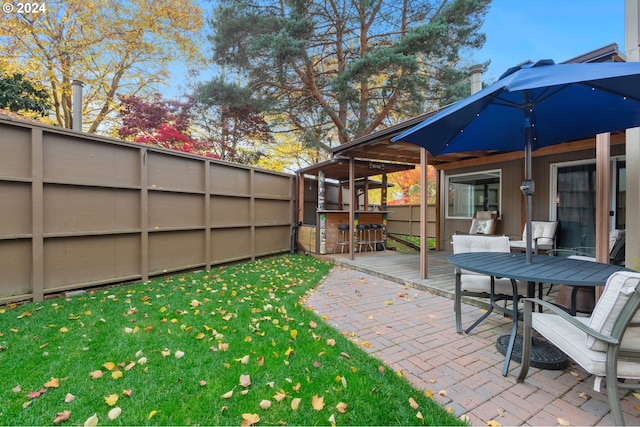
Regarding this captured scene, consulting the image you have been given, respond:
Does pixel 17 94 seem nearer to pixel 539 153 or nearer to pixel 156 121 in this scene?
pixel 156 121

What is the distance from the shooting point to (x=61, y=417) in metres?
1.63

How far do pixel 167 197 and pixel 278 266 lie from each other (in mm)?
2584

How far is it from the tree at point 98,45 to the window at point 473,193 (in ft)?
36.4

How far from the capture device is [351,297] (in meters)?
4.11

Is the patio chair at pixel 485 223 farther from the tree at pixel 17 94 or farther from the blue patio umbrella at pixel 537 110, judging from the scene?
the tree at pixel 17 94

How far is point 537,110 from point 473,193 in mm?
4947

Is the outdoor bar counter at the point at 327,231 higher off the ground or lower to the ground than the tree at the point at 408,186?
lower

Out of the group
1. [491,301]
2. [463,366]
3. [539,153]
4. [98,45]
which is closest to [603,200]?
[491,301]

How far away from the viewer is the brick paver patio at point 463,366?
1768mm

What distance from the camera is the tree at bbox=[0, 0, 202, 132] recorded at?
901cm

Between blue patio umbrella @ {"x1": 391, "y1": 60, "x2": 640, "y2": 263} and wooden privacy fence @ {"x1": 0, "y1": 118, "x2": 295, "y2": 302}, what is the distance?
14.0ft

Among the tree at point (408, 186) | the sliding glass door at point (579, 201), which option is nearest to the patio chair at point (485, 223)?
the sliding glass door at point (579, 201)

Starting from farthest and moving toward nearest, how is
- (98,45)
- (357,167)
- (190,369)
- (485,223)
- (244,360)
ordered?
(98,45) → (357,167) → (485,223) → (244,360) → (190,369)

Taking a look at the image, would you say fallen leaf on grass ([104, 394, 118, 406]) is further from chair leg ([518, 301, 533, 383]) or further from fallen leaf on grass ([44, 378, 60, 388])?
chair leg ([518, 301, 533, 383])
